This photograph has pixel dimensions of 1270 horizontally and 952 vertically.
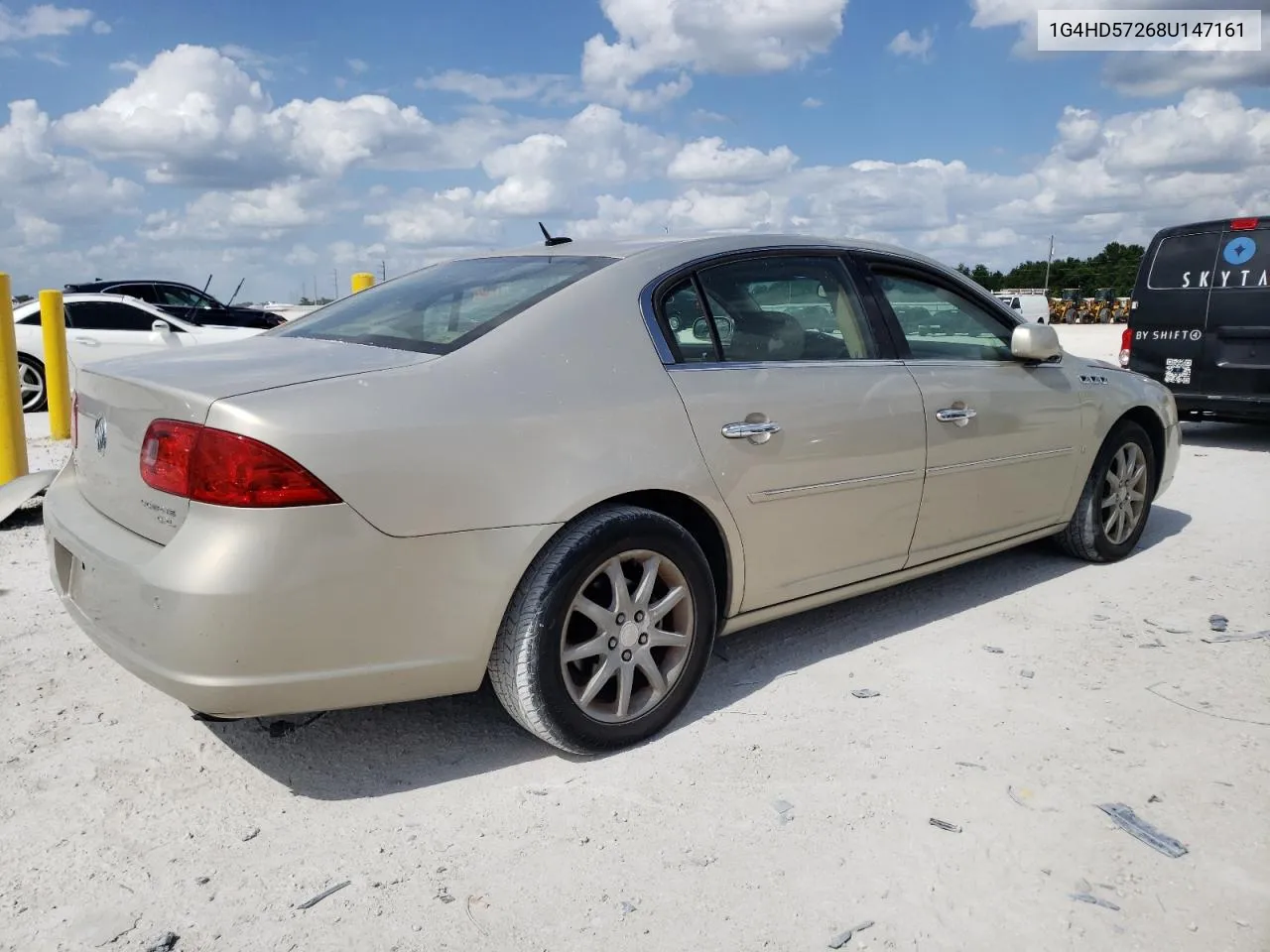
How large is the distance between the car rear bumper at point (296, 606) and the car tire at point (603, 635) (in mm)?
99

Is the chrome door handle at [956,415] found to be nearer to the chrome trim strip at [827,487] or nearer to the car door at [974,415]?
the car door at [974,415]

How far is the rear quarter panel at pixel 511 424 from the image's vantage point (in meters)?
2.49

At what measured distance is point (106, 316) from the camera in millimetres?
11898

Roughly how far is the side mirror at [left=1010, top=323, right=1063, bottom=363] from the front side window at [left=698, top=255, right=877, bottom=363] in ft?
2.84

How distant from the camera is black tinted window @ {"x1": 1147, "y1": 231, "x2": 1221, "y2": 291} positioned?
862cm

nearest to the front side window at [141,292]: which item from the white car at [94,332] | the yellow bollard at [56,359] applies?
the white car at [94,332]

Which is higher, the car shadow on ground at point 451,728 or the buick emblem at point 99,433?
the buick emblem at point 99,433

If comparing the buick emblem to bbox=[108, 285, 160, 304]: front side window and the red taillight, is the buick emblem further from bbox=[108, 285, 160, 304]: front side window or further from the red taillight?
bbox=[108, 285, 160, 304]: front side window

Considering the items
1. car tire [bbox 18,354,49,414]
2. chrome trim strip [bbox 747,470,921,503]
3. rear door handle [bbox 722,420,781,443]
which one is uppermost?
rear door handle [bbox 722,420,781,443]

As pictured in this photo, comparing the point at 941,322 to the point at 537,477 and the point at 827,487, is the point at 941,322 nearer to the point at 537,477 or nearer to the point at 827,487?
the point at 827,487

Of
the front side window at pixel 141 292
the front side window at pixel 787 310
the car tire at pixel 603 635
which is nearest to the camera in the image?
the car tire at pixel 603 635

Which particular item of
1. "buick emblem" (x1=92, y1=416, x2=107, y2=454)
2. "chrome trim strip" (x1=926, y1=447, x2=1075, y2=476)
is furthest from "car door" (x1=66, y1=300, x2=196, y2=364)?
"chrome trim strip" (x1=926, y1=447, x2=1075, y2=476)

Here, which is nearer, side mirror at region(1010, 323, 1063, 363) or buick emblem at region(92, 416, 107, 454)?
buick emblem at region(92, 416, 107, 454)

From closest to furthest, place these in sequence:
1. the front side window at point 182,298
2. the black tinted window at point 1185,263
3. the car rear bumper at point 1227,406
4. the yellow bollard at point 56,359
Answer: the yellow bollard at point 56,359 < the car rear bumper at point 1227,406 < the black tinted window at point 1185,263 < the front side window at point 182,298
